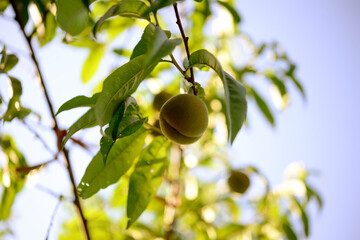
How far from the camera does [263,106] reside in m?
1.50

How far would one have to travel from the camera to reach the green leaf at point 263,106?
1.50m

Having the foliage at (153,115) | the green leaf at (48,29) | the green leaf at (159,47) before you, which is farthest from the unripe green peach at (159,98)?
the green leaf at (159,47)

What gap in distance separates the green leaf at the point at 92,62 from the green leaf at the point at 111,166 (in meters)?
0.79

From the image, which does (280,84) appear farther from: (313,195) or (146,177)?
(146,177)

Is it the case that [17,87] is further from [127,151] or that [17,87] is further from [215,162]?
[215,162]

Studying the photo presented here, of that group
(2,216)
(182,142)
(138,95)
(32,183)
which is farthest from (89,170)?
(138,95)

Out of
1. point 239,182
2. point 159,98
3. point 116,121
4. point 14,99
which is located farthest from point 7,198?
point 239,182

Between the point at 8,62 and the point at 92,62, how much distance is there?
26.5 inches

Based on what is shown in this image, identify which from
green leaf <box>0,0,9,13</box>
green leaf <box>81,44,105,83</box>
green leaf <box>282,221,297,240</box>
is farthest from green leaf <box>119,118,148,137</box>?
green leaf <box>282,221,297,240</box>

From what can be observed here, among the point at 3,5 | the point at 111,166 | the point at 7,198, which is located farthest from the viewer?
the point at 7,198

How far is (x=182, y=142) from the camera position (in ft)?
2.39

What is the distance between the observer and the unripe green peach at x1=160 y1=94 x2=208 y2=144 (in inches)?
26.5

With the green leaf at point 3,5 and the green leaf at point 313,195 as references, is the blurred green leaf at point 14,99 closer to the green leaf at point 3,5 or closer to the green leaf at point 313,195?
the green leaf at point 3,5

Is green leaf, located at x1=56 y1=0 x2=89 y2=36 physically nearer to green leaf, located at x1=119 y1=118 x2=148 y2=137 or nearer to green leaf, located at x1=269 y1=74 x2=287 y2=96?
green leaf, located at x1=119 y1=118 x2=148 y2=137
